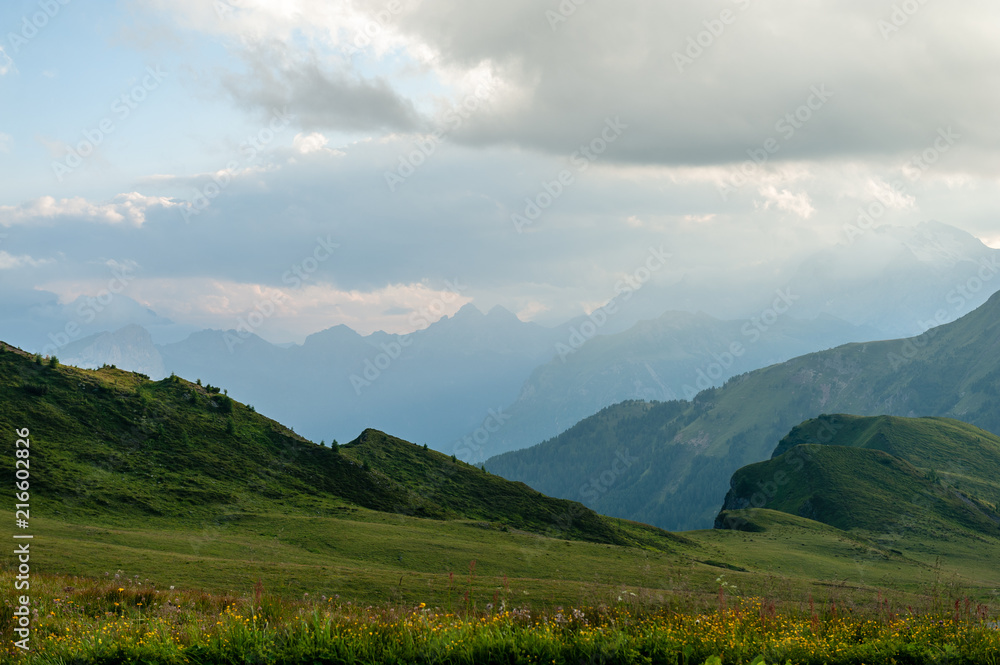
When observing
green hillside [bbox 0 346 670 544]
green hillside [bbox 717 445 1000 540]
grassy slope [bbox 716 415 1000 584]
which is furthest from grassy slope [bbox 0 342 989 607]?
green hillside [bbox 717 445 1000 540]

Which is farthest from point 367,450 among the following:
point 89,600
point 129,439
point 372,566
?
point 89,600

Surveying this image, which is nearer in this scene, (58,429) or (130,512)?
(130,512)

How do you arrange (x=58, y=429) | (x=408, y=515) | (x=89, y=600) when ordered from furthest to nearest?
(x=408, y=515) → (x=58, y=429) → (x=89, y=600)

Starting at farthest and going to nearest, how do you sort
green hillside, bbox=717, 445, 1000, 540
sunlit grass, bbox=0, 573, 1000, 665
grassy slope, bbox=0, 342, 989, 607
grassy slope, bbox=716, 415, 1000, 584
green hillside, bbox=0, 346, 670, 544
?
green hillside, bbox=717, 445, 1000, 540 → grassy slope, bbox=716, 415, 1000, 584 → green hillside, bbox=0, 346, 670, 544 → grassy slope, bbox=0, 342, 989, 607 → sunlit grass, bbox=0, 573, 1000, 665

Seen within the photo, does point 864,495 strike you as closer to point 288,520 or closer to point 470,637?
point 288,520

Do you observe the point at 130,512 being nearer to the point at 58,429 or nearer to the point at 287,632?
the point at 58,429

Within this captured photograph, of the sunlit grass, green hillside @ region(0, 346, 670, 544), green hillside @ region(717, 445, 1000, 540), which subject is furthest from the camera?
green hillside @ region(717, 445, 1000, 540)

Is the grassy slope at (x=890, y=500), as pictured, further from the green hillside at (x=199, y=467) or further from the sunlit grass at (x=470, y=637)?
the sunlit grass at (x=470, y=637)

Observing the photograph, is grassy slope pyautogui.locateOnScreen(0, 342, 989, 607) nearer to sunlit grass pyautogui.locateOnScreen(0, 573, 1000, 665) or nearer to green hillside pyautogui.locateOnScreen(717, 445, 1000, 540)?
sunlit grass pyautogui.locateOnScreen(0, 573, 1000, 665)

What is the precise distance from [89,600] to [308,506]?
44.1 meters

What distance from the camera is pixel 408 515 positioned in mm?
64438

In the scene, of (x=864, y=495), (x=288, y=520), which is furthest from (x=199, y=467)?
(x=864, y=495)

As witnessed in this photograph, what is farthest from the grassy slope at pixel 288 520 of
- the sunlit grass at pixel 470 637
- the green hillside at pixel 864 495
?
the green hillside at pixel 864 495

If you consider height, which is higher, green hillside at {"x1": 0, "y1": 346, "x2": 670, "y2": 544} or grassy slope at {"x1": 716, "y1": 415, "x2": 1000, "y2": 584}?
green hillside at {"x1": 0, "y1": 346, "x2": 670, "y2": 544}
